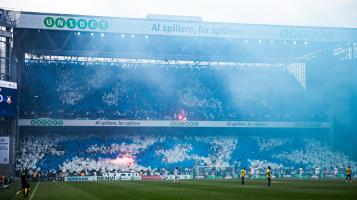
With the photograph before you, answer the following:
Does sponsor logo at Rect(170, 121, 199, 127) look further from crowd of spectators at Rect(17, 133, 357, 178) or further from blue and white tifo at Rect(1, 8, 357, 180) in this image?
crowd of spectators at Rect(17, 133, 357, 178)

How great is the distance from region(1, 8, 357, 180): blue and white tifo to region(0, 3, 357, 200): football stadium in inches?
5.7

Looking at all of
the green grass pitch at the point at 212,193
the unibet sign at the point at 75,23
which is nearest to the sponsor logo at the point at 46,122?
the unibet sign at the point at 75,23

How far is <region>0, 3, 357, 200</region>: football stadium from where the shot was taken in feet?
188

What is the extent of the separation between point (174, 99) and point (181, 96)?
3.74 feet

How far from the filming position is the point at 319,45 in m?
62.8

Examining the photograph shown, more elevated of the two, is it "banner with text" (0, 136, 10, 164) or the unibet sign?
the unibet sign

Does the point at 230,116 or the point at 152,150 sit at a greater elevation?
the point at 230,116

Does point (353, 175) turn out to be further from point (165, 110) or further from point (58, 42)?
point (58, 42)

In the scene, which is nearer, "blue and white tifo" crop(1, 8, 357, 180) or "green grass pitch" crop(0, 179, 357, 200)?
"green grass pitch" crop(0, 179, 357, 200)

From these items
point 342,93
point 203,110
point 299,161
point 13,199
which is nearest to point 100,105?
point 203,110

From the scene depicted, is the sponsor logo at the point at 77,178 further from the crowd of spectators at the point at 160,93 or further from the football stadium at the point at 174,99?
the crowd of spectators at the point at 160,93

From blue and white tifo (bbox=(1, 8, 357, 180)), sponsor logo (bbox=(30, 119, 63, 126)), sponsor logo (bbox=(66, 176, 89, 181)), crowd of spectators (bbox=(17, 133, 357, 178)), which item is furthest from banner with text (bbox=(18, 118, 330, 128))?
sponsor logo (bbox=(66, 176, 89, 181))

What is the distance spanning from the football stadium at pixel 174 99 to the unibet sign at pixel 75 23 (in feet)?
0.35

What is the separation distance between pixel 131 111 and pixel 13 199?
3763cm
